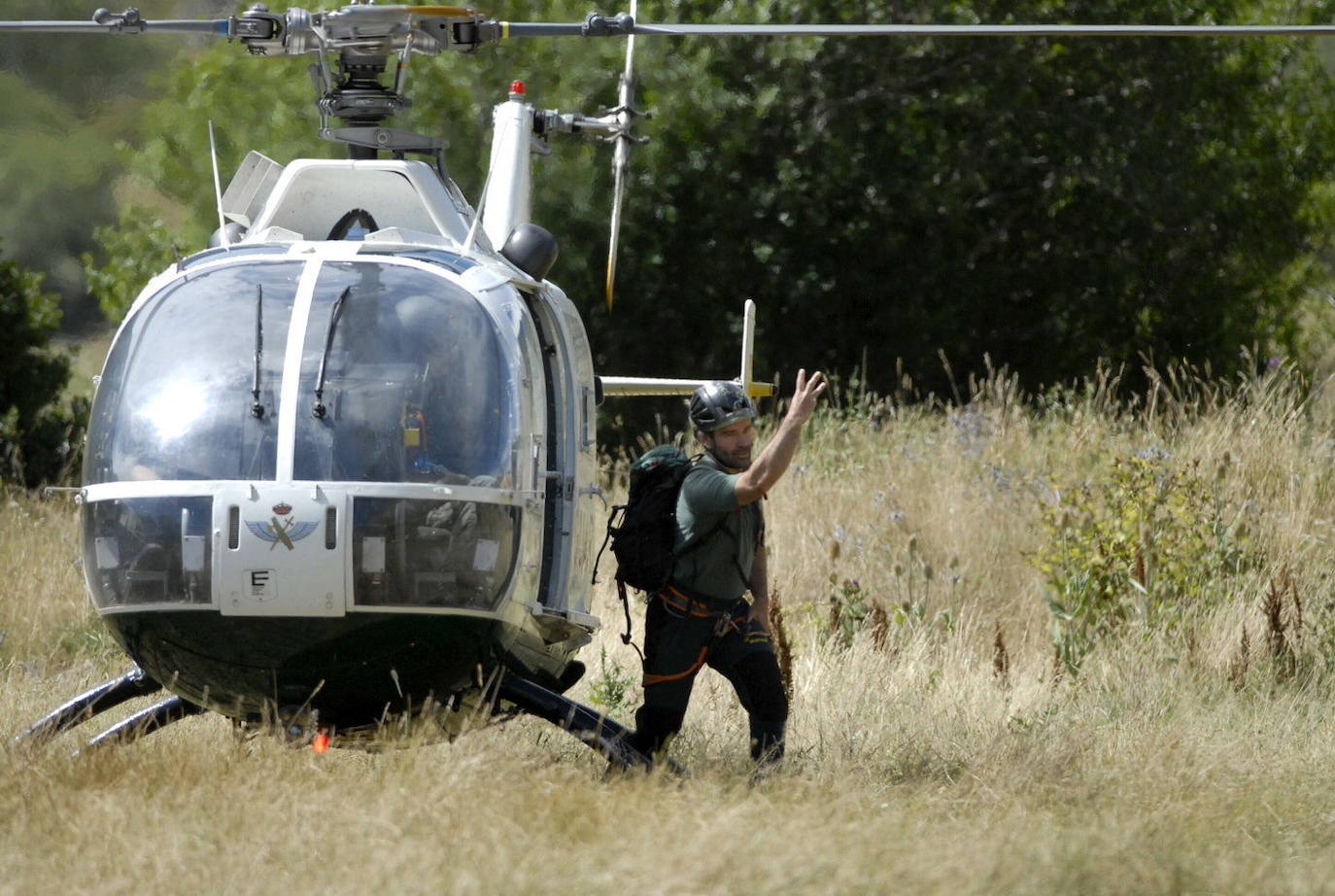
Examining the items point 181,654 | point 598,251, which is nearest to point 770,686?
point 181,654

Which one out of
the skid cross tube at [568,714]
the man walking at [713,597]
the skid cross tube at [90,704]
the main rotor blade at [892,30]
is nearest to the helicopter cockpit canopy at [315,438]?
the skid cross tube at [568,714]

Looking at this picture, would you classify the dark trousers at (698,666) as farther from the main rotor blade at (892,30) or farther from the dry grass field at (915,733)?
the main rotor blade at (892,30)

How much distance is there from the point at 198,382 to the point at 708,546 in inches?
73.6

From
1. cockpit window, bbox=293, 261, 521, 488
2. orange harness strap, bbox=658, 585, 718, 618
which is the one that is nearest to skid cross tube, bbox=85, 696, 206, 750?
cockpit window, bbox=293, 261, 521, 488

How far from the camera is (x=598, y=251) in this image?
1855cm

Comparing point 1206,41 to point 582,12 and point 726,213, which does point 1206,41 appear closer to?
point 726,213

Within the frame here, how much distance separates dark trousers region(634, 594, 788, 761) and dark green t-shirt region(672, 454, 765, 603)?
0.09 meters

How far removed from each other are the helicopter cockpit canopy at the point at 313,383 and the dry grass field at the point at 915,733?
37.8 inches

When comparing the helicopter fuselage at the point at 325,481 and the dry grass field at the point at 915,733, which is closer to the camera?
the dry grass field at the point at 915,733

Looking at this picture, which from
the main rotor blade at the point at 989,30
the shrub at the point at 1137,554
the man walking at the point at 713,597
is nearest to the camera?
the main rotor blade at the point at 989,30

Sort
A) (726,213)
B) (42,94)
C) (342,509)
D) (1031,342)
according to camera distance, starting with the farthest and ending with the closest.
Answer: (1031,342) → (726,213) → (42,94) → (342,509)

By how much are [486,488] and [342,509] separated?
0.47 meters

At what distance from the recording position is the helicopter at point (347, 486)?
18.1ft

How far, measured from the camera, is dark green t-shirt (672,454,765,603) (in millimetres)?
6402
